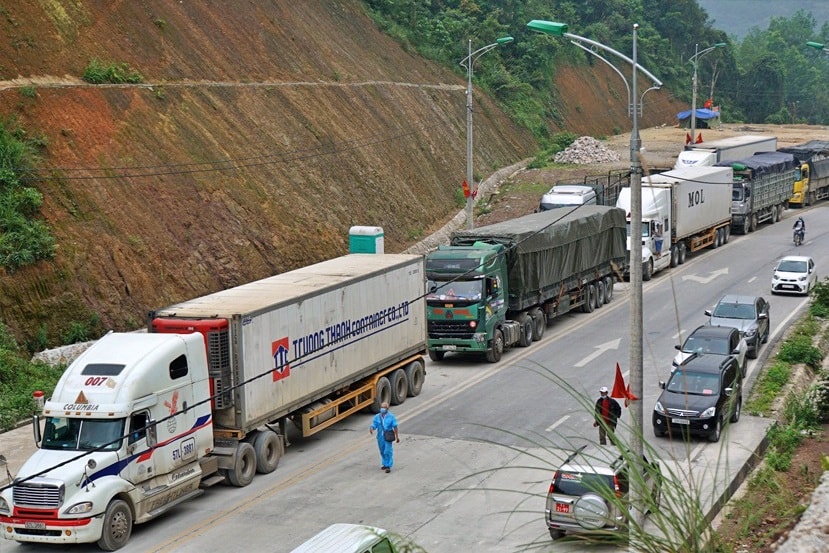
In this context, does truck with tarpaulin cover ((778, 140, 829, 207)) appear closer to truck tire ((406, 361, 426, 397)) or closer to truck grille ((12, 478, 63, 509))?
truck tire ((406, 361, 426, 397))

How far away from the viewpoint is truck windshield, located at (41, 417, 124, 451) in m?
17.5

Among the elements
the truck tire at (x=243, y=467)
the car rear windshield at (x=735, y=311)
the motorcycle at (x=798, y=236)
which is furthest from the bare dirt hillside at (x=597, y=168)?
Answer: the truck tire at (x=243, y=467)

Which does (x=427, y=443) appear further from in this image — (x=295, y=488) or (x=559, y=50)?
(x=559, y=50)

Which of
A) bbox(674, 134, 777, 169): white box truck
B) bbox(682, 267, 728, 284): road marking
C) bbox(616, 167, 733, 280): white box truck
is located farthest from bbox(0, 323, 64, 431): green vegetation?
bbox(674, 134, 777, 169): white box truck

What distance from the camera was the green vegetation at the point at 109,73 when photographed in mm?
35259

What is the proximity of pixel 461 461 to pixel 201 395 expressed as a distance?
227 inches

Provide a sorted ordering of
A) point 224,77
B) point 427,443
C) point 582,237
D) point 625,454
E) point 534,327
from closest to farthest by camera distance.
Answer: point 625,454 → point 427,443 → point 534,327 → point 582,237 → point 224,77

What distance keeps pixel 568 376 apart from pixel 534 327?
4.56 meters

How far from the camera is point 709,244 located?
47781 millimetres

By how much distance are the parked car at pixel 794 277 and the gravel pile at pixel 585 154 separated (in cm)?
2849

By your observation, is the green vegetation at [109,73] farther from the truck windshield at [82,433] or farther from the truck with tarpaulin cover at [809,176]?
the truck with tarpaulin cover at [809,176]

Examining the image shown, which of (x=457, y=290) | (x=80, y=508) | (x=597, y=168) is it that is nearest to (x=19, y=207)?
(x=457, y=290)

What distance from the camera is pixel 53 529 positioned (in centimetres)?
1678

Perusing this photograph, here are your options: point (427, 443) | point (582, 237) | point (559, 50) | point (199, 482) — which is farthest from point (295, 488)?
point (559, 50)
